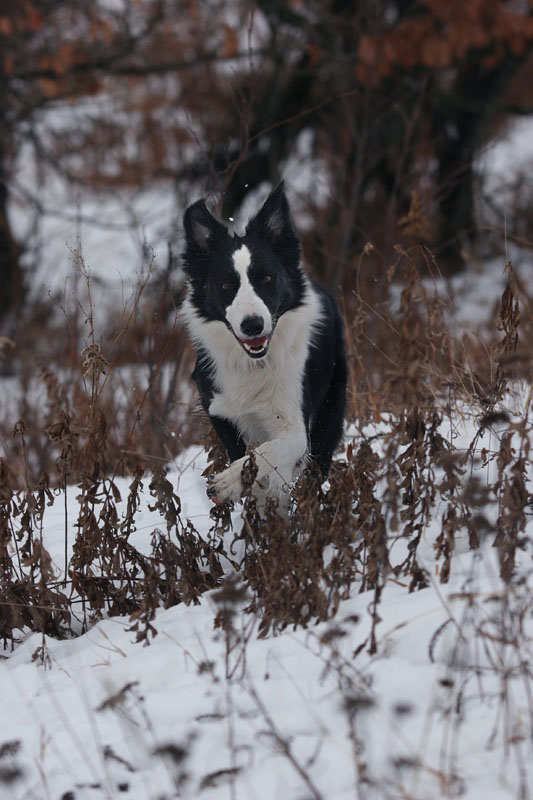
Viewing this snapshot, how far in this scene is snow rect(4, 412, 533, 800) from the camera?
226cm

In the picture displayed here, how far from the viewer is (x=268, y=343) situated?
387cm

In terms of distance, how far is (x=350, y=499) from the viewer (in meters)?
3.51

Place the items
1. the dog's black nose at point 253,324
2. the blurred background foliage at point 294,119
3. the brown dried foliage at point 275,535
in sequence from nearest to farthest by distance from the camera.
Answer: the brown dried foliage at point 275,535 < the dog's black nose at point 253,324 < the blurred background foliage at point 294,119

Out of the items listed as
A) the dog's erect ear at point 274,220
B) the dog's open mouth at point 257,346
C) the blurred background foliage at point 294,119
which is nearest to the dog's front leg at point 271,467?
the dog's open mouth at point 257,346

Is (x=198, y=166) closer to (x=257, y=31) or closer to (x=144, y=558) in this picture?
(x=257, y=31)

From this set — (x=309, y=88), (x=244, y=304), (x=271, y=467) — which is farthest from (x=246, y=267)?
(x=309, y=88)

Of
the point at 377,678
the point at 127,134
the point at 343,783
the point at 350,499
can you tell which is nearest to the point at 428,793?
the point at 343,783

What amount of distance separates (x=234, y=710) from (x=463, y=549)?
1372 mm

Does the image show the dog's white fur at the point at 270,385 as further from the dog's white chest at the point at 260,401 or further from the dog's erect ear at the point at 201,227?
the dog's erect ear at the point at 201,227

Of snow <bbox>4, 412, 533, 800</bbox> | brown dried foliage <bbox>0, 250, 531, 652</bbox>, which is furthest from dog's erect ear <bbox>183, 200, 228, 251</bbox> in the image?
snow <bbox>4, 412, 533, 800</bbox>

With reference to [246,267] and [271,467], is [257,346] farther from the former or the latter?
[271,467]

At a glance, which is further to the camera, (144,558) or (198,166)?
(198,166)

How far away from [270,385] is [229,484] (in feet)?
1.89

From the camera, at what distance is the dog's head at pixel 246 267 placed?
385 cm
